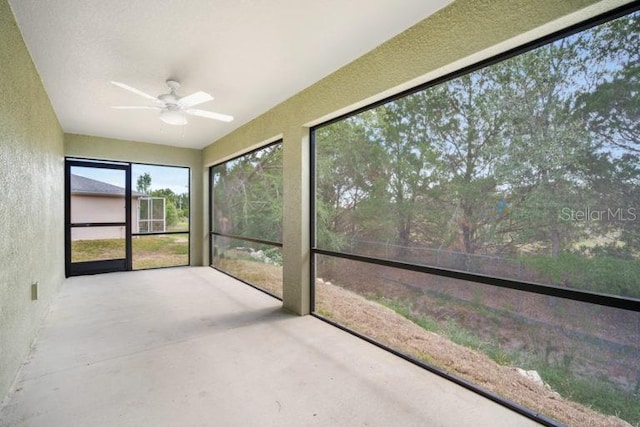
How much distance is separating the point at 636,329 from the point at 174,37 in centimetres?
350

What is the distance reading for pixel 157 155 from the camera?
595 cm

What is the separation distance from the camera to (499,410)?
1828 millimetres

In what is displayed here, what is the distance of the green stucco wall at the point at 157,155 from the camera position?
527cm

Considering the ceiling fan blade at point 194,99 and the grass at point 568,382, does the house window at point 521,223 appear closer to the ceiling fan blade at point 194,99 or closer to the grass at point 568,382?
the grass at point 568,382

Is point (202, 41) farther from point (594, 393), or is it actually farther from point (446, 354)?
point (594, 393)

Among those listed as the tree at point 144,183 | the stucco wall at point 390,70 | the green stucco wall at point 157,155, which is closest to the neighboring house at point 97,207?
the tree at point 144,183

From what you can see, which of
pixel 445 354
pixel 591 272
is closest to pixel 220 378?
pixel 445 354

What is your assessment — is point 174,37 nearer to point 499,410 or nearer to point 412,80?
point 412,80

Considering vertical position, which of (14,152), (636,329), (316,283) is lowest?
(316,283)

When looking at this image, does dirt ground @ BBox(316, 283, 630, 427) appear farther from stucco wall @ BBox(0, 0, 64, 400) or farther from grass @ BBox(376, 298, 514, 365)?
stucco wall @ BBox(0, 0, 64, 400)

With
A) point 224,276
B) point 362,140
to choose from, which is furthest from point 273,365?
point 224,276

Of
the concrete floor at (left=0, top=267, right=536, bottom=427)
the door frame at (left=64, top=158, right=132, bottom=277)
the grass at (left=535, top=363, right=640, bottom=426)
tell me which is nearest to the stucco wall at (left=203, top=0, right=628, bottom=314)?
the concrete floor at (left=0, top=267, right=536, bottom=427)

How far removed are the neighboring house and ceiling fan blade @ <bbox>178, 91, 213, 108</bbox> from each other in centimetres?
366

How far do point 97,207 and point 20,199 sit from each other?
3.65m
